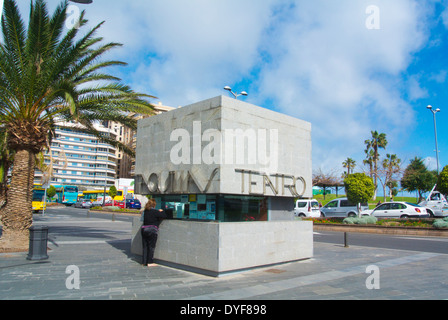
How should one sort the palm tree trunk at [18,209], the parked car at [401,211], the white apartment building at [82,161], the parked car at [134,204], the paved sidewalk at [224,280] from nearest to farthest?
the paved sidewalk at [224,280], the palm tree trunk at [18,209], the parked car at [401,211], the parked car at [134,204], the white apartment building at [82,161]

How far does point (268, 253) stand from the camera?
27.5 ft

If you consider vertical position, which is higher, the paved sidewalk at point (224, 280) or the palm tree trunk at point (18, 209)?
the palm tree trunk at point (18, 209)

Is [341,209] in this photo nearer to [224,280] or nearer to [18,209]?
[224,280]

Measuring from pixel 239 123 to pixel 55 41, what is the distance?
287 inches

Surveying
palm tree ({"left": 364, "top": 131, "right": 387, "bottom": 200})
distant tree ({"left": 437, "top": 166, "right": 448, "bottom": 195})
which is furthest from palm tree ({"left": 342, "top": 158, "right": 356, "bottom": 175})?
distant tree ({"left": 437, "top": 166, "right": 448, "bottom": 195})

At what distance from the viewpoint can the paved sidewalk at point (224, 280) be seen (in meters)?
5.84

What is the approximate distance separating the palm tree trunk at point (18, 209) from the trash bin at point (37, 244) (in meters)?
1.91

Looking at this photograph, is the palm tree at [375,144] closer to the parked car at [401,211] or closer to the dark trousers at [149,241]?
the parked car at [401,211]

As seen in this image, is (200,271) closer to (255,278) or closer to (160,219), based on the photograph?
(255,278)

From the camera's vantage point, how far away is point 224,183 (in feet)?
24.8

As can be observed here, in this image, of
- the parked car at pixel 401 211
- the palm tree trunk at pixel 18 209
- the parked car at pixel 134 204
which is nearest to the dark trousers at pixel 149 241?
the palm tree trunk at pixel 18 209

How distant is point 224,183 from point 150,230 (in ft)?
8.07

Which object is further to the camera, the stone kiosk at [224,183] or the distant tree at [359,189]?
the distant tree at [359,189]

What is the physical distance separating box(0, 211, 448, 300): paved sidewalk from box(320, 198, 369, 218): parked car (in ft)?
53.6
